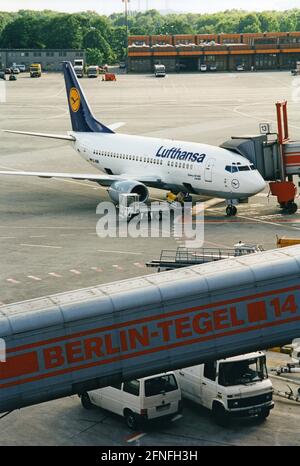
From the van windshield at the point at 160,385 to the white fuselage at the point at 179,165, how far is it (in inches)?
1290

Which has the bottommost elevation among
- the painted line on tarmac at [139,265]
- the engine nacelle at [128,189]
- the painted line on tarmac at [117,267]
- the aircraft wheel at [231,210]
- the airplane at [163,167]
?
the painted line on tarmac at [117,267]

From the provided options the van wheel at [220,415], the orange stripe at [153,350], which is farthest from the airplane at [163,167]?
the orange stripe at [153,350]

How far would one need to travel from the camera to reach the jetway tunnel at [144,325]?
31.7 meters

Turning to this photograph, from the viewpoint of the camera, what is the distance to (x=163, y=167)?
7194cm

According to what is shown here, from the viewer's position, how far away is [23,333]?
31469 millimetres

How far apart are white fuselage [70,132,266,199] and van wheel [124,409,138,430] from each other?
33.8m

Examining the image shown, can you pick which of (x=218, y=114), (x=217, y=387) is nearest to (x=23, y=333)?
(x=217, y=387)

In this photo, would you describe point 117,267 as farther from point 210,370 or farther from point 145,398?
point 145,398

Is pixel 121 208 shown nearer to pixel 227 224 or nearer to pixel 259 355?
pixel 227 224

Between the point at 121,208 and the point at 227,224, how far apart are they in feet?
25.7

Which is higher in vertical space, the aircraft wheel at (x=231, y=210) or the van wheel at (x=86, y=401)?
the aircraft wheel at (x=231, y=210)

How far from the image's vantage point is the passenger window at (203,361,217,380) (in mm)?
37062

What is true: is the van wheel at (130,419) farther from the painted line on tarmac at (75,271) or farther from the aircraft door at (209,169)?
the aircraft door at (209,169)

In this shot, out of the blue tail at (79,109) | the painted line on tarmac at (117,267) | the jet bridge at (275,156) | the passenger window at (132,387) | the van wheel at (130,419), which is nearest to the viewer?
the van wheel at (130,419)
